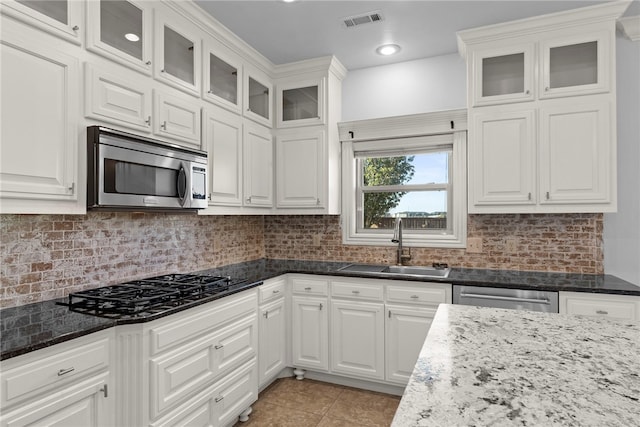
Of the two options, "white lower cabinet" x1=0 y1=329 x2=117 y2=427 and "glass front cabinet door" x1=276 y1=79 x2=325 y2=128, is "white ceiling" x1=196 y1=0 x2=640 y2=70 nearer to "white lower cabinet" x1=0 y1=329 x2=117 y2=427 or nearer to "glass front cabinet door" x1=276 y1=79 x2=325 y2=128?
"glass front cabinet door" x1=276 y1=79 x2=325 y2=128

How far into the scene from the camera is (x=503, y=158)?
9.20 feet

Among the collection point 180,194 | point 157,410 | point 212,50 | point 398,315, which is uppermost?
point 212,50

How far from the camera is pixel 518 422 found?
2.43ft

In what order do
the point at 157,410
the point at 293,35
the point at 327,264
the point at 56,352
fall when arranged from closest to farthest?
the point at 56,352 < the point at 157,410 < the point at 293,35 < the point at 327,264

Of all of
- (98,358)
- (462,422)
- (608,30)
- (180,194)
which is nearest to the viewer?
(462,422)

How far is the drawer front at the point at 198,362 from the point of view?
5.99 feet

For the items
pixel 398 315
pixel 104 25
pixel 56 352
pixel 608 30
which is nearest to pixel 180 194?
pixel 104 25

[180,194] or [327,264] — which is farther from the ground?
[180,194]

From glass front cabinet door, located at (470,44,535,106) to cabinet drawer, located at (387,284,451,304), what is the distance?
Answer: 147 centimetres

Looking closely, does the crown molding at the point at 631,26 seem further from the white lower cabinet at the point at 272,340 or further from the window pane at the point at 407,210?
the white lower cabinet at the point at 272,340

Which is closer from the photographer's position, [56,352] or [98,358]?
[56,352]

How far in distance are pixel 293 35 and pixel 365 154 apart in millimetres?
1288

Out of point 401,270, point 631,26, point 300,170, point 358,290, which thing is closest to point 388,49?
point 300,170

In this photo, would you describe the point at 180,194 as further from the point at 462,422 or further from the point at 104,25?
the point at 462,422
